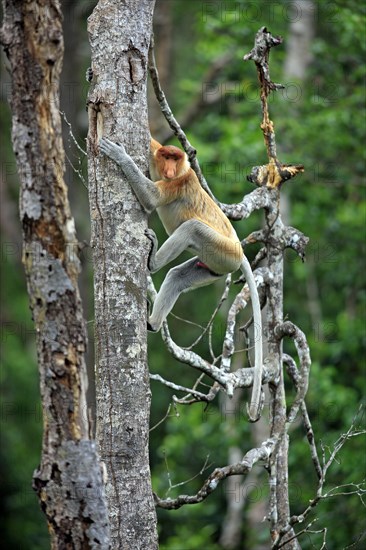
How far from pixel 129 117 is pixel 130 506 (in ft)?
5.44

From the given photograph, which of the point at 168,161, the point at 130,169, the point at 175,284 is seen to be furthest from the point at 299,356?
the point at 130,169

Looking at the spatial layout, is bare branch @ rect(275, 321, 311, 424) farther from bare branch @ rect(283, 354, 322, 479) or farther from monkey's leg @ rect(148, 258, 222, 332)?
monkey's leg @ rect(148, 258, 222, 332)

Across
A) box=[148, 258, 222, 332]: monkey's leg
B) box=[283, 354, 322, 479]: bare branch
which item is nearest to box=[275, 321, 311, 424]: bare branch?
box=[283, 354, 322, 479]: bare branch

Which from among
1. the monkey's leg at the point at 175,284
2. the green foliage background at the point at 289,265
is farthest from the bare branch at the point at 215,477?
the green foliage background at the point at 289,265

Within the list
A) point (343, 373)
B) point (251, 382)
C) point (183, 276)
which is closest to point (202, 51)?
point (343, 373)

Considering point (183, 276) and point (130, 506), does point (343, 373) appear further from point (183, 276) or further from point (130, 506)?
point (130, 506)

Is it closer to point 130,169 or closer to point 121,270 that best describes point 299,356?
point 121,270

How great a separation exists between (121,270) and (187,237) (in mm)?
1417

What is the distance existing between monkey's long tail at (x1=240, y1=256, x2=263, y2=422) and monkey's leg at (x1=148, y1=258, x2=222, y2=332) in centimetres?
35

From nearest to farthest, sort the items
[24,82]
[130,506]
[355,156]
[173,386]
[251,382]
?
[24,82], [130,506], [173,386], [251,382], [355,156]

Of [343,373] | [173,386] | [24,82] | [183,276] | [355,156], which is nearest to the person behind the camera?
[24,82]

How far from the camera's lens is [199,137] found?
11211 millimetres

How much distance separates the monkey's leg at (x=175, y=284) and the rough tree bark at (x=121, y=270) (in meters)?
1.15

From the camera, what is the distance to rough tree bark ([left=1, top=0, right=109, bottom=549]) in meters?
2.77
